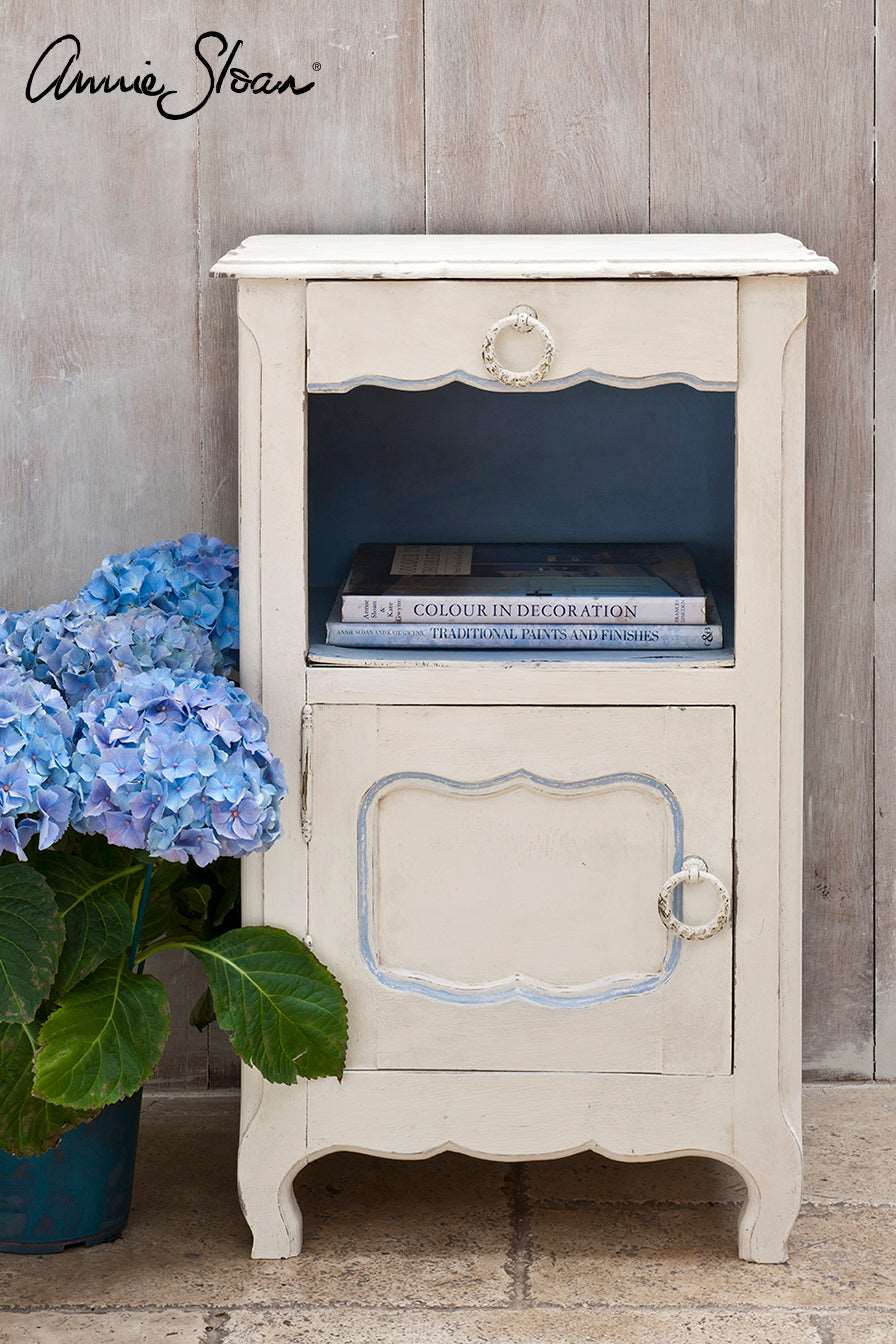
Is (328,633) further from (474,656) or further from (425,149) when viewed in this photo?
(425,149)

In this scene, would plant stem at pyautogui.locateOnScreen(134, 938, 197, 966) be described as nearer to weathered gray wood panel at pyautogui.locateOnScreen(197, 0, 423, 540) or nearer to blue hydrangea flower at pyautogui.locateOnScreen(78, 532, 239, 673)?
blue hydrangea flower at pyautogui.locateOnScreen(78, 532, 239, 673)

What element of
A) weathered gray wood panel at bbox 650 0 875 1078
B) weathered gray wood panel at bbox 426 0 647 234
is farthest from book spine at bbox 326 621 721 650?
weathered gray wood panel at bbox 426 0 647 234

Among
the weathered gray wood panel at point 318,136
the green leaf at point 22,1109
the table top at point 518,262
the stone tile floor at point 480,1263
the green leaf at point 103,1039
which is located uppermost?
the weathered gray wood panel at point 318,136

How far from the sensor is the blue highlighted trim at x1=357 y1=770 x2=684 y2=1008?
1324 mm

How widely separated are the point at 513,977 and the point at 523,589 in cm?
36

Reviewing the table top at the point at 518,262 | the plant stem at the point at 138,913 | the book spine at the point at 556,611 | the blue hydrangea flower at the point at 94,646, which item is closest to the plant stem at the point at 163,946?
the plant stem at the point at 138,913

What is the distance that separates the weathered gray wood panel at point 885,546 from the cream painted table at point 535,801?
37 cm

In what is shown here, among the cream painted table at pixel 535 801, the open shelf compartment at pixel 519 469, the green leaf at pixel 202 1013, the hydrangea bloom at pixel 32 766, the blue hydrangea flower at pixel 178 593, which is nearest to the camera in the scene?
the hydrangea bloom at pixel 32 766

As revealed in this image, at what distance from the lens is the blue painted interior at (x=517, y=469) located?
1664 mm

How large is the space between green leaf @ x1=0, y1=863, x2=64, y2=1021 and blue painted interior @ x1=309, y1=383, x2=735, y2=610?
543mm

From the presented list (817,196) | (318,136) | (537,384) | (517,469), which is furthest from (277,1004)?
(817,196)

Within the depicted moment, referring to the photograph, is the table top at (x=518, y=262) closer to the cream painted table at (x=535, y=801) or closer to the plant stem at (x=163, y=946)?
the cream painted table at (x=535, y=801)

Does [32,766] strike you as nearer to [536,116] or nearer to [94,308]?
[94,308]

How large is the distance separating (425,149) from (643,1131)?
1065 millimetres
